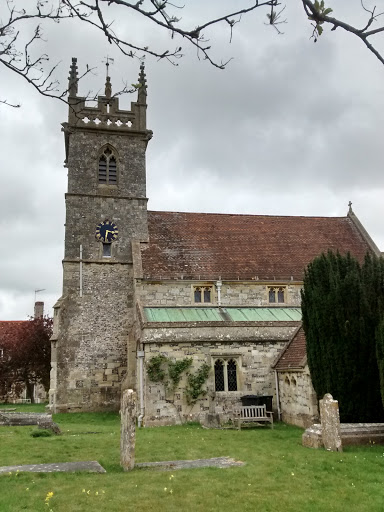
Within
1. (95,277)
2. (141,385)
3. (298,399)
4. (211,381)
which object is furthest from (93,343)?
(298,399)

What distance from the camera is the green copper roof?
1850 cm

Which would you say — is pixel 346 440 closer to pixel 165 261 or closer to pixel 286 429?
pixel 286 429

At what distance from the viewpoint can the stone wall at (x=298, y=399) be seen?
13.8 meters

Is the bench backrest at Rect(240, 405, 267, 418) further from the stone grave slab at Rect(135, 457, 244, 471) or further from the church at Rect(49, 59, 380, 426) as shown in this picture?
the stone grave slab at Rect(135, 457, 244, 471)

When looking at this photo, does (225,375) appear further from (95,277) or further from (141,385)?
(95,277)

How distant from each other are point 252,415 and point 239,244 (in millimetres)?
10121

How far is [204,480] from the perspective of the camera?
7.69 meters

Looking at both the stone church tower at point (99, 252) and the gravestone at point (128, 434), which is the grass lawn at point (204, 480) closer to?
the gravestone at point (128, 434)

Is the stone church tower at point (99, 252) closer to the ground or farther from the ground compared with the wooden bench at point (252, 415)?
farther from the ground

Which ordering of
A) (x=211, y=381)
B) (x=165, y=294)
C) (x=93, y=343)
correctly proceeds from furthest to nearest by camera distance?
(x=93, y=343) < (x=165, y=294) < (x=211, y=381)

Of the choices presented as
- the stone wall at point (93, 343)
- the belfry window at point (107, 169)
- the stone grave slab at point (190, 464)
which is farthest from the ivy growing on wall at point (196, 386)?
the belfry window at point (107, 169)

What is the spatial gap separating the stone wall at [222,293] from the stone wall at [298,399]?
16.9 ft

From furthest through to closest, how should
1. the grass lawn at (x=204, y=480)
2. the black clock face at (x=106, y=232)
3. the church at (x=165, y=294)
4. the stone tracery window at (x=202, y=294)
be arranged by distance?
1. the black clock face at (x=106, y=232)
2. the stone tracery window at (x=202, y=294)
3. the church at (x=165, y=294)
4. the grass lawn at (x=204, y=480)

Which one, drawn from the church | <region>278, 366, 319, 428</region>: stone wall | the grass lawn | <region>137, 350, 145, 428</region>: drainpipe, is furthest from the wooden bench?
<region>137, 350, 145, 428</region>: drainpipe
